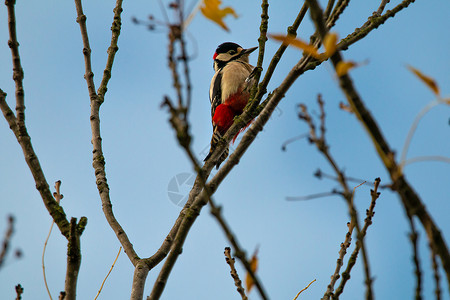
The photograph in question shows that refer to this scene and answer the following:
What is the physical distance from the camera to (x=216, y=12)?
1.79 metres

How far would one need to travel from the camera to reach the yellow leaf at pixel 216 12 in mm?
1782

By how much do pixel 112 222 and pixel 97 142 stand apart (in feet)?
2.39

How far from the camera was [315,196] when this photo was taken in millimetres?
1841

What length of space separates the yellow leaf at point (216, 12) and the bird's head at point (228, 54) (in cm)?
615

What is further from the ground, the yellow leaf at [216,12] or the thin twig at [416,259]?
the yellow leaf at [216,12]

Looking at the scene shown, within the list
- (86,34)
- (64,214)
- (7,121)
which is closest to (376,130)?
(64,214)

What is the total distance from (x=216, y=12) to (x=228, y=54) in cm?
657

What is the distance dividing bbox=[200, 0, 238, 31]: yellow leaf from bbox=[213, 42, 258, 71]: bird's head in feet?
20.2

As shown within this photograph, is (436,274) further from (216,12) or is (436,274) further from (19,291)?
(19,291)

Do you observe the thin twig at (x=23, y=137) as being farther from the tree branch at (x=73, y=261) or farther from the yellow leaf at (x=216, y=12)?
the yellow leaf at (x=216, y=12)

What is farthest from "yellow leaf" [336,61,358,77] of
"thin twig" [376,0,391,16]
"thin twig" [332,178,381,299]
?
"thin twig" [376,0,391,16]

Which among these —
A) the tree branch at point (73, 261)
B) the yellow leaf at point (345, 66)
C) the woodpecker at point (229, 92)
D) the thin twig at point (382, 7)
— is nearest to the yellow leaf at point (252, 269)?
the yellow leaf at point (345, 66)

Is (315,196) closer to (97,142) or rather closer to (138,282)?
(138,282)

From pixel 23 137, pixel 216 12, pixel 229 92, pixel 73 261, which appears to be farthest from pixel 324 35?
pixel 229 92
